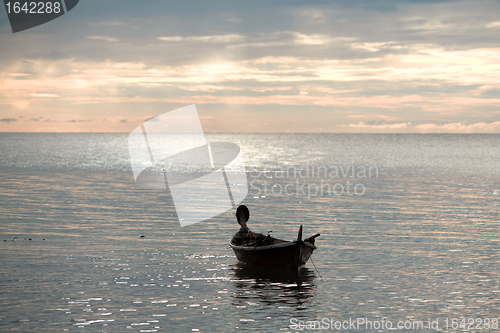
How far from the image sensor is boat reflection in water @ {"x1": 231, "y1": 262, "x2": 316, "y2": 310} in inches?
811

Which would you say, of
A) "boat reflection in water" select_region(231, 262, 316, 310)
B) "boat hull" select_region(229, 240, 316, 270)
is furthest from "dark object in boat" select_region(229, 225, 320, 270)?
"boat reflection in water" select_region(231, 262, 316, 310)

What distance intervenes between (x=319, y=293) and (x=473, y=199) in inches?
1496

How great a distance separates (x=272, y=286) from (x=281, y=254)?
255 centimetres

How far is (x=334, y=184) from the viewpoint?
68750mm

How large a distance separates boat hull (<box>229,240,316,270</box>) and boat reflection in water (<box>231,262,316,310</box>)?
0.43 meters

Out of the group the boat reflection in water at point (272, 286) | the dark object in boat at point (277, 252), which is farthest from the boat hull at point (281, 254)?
the boat reflection in water at point (272, 286)

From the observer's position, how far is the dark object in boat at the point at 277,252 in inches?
981

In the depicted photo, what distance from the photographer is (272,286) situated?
909 inches

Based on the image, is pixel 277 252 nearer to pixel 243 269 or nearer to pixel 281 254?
pixel 281 254

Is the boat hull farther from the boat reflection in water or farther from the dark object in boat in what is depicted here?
the boat reflection in water

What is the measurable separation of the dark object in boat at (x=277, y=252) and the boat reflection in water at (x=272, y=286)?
44 cm

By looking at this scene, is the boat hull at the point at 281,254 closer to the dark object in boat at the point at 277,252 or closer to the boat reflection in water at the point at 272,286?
the dark object in boat at the point at 277,252

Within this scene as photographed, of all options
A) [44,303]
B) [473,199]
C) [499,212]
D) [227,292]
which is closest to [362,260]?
[227,292]

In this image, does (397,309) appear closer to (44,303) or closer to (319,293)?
(319,293)
